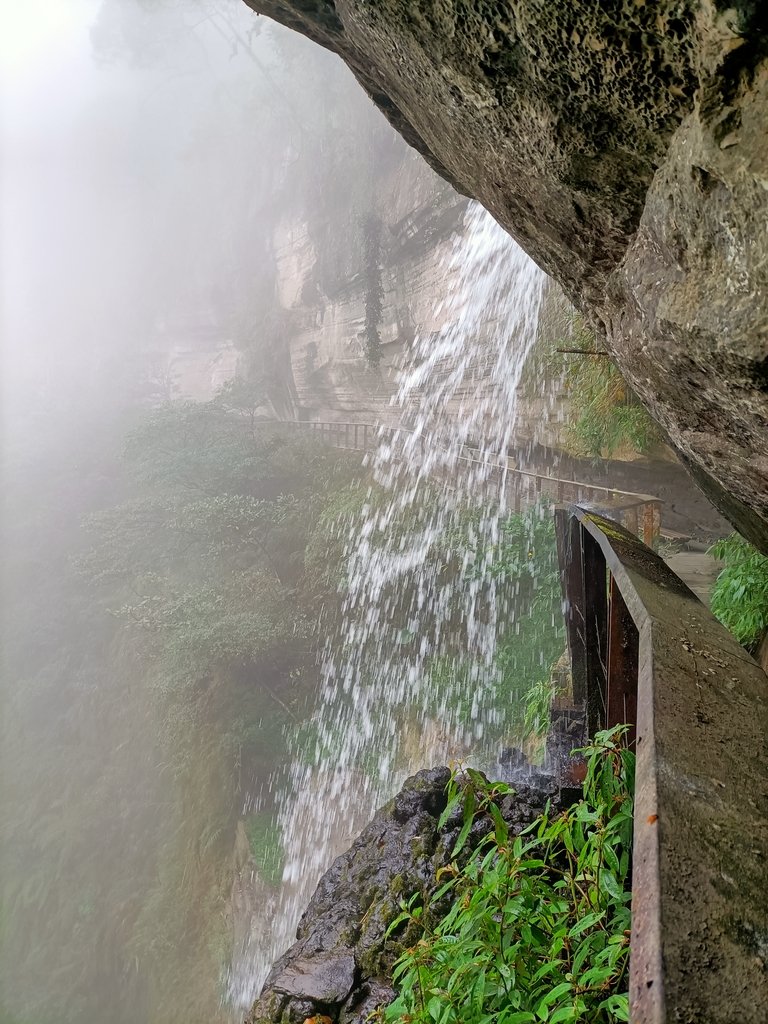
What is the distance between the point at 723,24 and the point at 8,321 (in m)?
41.7

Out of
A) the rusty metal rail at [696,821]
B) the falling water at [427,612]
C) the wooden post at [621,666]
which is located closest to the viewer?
the rusty metal rail at [696,821]

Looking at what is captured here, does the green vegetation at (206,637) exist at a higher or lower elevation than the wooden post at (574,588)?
lower

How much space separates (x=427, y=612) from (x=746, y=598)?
7477 millimetres

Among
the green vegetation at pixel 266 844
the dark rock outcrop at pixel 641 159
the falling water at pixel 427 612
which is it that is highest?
the dark rock outcrop at pixel 641 159

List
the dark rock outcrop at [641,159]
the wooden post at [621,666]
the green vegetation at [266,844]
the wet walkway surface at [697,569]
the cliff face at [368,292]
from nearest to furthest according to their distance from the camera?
the dark rock outcrop at [641,159] → the wooden post at [621,666] → the wet walkway surface at [697,569] → the green vegetation at [266,844] → the cliff face at [368,292]

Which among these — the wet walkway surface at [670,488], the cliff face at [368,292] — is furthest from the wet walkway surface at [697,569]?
the cliff face at [368,292]

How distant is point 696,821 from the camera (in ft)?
2.87

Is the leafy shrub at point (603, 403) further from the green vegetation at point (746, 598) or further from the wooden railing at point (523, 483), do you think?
the green vegetation at point (746, 598)

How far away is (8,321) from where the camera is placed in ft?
117

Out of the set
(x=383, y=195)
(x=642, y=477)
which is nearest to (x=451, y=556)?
(x=642, y=477)

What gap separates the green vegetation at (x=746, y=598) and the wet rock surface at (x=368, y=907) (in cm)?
127

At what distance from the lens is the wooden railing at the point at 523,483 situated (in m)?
5.84

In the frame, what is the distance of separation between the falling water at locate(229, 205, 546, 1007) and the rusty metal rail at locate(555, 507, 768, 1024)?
7.45 m

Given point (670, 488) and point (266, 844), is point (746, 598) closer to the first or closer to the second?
point (670, 488)
